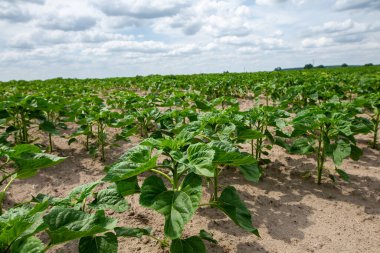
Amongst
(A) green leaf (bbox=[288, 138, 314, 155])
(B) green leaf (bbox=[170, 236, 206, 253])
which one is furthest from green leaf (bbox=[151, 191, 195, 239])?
(A) green leaf (bbox=[288, 138, 314, 155])

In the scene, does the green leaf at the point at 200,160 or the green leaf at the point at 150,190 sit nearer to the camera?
the green leaf at the point at 200,160

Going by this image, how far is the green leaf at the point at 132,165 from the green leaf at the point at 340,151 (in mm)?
2787

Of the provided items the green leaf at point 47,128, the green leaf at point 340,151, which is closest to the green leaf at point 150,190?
the green leaf at point 340,151

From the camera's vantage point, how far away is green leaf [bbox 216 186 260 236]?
8.13 ft

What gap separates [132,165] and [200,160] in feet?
1.52

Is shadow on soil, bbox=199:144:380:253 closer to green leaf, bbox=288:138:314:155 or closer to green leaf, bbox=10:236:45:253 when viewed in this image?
green leaf, bbox=288:138:314:155

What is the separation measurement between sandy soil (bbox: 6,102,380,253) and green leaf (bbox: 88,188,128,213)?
0.96m

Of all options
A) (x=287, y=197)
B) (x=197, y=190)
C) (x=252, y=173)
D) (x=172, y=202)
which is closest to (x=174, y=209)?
(x=172, y=202)

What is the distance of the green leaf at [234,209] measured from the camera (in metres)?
2.48

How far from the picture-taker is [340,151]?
4.24 metres

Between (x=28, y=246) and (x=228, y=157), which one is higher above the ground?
(x=228, y=157)

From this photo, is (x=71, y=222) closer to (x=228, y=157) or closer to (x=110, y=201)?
(x=110, y=201)

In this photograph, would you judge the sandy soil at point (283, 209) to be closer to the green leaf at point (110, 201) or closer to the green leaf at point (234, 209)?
the green leaf at point (234, 209)

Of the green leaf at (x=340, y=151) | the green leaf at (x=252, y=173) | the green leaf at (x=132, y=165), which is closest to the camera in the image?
the green leaf at (x=132, y=165)
